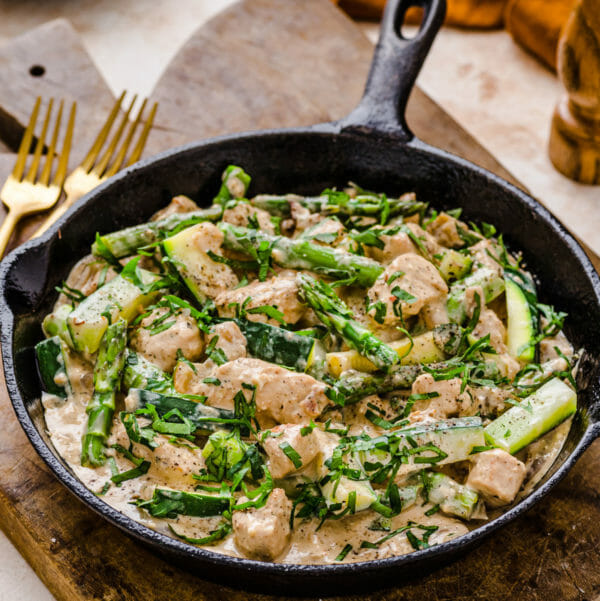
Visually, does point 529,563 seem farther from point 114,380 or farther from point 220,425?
point 114,380

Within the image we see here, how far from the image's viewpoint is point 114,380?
9.53ft

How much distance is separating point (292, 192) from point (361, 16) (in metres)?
2.89

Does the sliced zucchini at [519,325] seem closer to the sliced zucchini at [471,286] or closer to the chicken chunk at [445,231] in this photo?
the sliced zucchini at [471,286]

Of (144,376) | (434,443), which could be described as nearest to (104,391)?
(144,376)

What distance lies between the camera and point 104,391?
Answer: 2.87 metres

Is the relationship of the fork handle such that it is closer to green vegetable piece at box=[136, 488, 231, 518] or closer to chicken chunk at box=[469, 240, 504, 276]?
green vegetable piece at box=[136, 488, 231, 518]

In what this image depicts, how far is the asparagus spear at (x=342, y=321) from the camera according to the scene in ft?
9.44

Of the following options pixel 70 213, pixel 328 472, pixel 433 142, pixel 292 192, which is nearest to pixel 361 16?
pixel 433 142

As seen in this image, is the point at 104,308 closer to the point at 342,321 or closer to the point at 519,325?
the point at 342,321

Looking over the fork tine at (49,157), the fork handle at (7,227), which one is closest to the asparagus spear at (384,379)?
the fork handle at (7,227)

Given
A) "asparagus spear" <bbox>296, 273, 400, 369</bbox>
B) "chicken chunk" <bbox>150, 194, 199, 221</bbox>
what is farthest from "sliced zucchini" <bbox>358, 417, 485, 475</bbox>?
"chicken chunk" <bbox>150, 194, 199, 221</bbox>

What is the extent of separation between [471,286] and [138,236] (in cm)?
144

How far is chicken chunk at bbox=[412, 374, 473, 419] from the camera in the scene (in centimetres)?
283

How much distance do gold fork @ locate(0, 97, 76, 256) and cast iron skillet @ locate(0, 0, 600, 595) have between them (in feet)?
2.37
